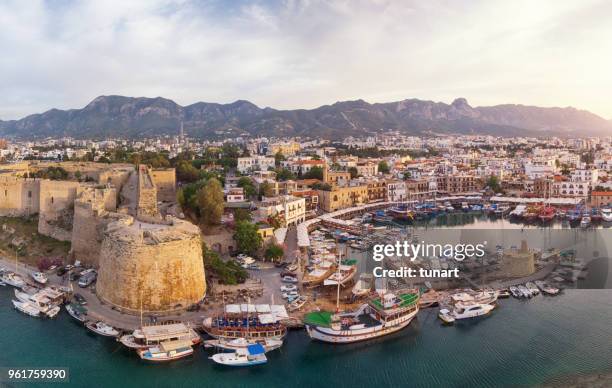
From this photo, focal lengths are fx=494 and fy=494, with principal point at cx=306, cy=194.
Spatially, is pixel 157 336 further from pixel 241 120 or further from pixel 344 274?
pixel 241 120

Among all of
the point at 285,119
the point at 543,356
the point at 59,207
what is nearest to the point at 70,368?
the point at 59,207

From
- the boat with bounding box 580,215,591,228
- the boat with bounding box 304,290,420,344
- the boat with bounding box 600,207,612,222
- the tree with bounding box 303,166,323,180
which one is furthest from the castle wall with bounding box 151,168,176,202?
the boat with bounding box 600,207,612,222

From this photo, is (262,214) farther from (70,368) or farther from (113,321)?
(70,368)

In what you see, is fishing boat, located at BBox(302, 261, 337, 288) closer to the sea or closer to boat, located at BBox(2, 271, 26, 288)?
the sea

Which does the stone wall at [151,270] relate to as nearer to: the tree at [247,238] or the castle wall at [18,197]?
the tree at [247,238]

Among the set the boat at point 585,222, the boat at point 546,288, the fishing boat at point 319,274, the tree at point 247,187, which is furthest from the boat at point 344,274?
the boat at point 585,222

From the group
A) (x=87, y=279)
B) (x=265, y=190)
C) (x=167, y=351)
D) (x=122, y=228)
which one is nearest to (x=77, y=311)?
(x=87, y=279)
